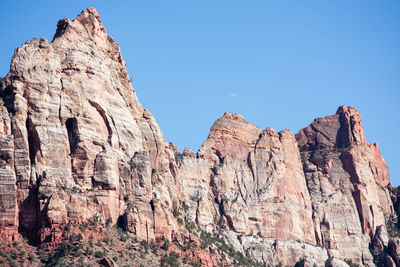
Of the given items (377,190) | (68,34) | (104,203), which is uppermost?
(68,34)

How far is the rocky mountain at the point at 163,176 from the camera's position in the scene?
4641 inches

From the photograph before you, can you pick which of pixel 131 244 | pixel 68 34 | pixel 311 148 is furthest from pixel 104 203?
pixel 311 148

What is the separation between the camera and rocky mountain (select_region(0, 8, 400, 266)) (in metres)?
118

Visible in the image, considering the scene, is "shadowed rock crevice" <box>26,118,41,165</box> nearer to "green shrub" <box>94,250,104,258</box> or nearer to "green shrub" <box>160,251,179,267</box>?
"green shrub" <box>94,250,104,258</box>

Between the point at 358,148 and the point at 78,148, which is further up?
the point at 358,148

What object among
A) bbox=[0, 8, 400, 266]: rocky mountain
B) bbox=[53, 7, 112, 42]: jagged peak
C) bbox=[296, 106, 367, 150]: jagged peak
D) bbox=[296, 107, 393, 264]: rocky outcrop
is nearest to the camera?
bbox=[0, 8, 400, 266]: rocky mountain

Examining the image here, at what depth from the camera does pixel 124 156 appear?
132000mm

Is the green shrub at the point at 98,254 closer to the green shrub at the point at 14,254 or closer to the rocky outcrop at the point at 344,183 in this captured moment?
the green shrub at the point at 14,254

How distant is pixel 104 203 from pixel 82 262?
14.7m

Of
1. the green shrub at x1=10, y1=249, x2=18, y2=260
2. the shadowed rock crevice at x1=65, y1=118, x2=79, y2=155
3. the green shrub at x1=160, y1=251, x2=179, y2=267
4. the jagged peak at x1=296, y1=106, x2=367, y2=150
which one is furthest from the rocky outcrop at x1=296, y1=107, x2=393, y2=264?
the green shrub at x1=10, y1=249, x2=18, y2=260

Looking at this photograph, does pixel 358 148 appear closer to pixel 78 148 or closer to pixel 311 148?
pixel 311 148

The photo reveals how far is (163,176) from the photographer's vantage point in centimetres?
13900

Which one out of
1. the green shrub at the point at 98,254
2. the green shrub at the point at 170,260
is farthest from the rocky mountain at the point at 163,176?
the green shrub at the point at 170,260

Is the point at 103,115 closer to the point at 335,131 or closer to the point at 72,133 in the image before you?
the point at 72,133
